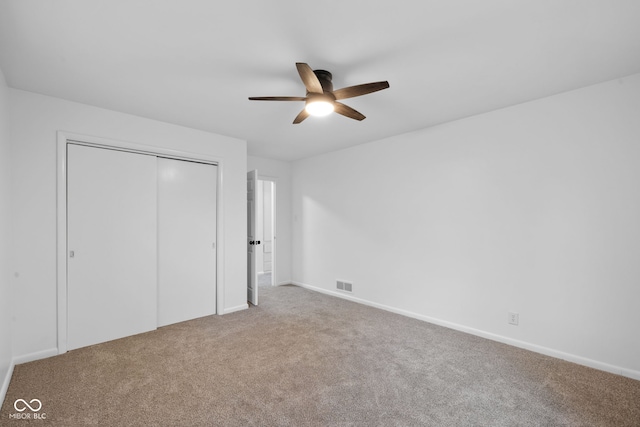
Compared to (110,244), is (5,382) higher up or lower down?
lower down

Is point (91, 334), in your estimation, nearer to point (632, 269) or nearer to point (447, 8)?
point (447, 8)

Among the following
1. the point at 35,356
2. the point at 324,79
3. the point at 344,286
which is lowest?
the point at 35,356

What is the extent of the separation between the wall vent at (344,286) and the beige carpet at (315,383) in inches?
53.4

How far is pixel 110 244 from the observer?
3127mm

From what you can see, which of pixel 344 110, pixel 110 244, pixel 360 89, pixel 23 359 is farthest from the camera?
pixel 110 244

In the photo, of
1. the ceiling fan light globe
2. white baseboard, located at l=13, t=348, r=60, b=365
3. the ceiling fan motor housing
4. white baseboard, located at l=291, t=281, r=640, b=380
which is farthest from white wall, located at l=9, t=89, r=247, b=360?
white baseboard, located at l=291, t=281, r=640, b=380

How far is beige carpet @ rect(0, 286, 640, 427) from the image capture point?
1.93 m

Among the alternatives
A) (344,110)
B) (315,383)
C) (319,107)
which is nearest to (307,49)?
(319,107)

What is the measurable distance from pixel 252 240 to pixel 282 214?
1.32 meters

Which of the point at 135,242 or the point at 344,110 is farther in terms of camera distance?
the point at 135,242

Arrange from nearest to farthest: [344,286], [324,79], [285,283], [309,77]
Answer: [309,77] < [324,79] < [344,286] < [285,283]

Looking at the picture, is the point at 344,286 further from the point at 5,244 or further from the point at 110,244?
the point at 5,244

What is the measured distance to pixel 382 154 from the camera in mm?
4281

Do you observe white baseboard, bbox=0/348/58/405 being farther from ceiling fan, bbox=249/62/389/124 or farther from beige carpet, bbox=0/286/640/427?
ceiling fan, bbox=249/62/389/124
